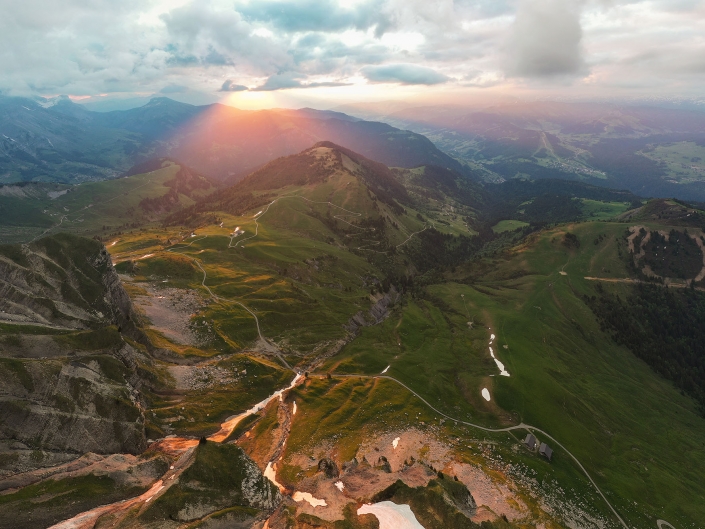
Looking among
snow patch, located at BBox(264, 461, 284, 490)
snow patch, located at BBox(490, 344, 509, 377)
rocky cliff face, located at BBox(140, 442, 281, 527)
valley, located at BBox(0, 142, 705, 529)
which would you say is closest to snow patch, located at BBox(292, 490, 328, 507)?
valley, located at BBox(0, 142, 705, 529)

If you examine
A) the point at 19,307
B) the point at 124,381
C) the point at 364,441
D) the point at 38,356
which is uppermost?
the point at 19,307

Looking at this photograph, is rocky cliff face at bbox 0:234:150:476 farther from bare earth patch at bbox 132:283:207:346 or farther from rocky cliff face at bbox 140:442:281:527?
rocky cliff face at bbox 140:442:281:527

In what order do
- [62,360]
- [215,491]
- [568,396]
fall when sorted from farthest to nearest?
[568,396]
[62,360]
[215,491]

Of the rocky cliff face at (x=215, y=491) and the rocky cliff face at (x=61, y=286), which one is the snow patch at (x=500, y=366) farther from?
the rocky cliff face at (x=61, y=286)

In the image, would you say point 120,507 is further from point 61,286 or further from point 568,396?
point 568,396

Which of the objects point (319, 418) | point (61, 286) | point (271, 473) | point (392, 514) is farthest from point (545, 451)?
point (61, 286)

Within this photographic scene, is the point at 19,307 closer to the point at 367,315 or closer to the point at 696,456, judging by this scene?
the point at 367,315

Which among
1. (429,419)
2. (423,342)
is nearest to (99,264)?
(429,419)
